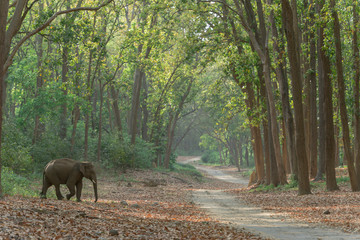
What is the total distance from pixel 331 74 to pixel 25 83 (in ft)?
78.5

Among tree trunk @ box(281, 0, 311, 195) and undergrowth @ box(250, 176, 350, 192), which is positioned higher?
tree trunk @ box(281, 0, 311, 195)

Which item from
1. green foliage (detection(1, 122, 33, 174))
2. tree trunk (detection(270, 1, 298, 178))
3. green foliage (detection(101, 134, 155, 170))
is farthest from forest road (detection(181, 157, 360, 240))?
green foliage (detection(101, 134, 155, 170))

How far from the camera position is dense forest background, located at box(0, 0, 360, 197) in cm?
→ 1836

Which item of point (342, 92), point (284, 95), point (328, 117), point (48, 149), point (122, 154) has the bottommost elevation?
point (122, 154)

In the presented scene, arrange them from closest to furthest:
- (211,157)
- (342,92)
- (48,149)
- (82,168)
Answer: (82,168), (342,92), (48,149), (211,157)

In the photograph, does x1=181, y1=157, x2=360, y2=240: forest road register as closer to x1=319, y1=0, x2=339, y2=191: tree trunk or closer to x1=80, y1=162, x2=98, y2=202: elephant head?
x1=80, y1=162, x2=98, y2=202: elephant head

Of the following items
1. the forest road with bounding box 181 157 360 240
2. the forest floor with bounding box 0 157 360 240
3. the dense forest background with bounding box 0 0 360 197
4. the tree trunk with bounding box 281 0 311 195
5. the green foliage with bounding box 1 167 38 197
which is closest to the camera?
the forest floor with bounding box 0 157 360 240

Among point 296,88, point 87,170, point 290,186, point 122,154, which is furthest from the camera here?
point 122,154

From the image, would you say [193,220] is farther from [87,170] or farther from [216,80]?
[216,80]

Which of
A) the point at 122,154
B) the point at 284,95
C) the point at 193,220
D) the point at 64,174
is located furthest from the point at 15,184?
the point at 122,154

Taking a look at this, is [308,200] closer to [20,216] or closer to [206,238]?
[206,238]

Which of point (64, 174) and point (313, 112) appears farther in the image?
point (313, 112)

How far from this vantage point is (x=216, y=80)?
26984mm

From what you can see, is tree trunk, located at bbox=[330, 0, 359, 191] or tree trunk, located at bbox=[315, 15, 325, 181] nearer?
tree trunk, located at bbox=[330, 0, 359, 191]
